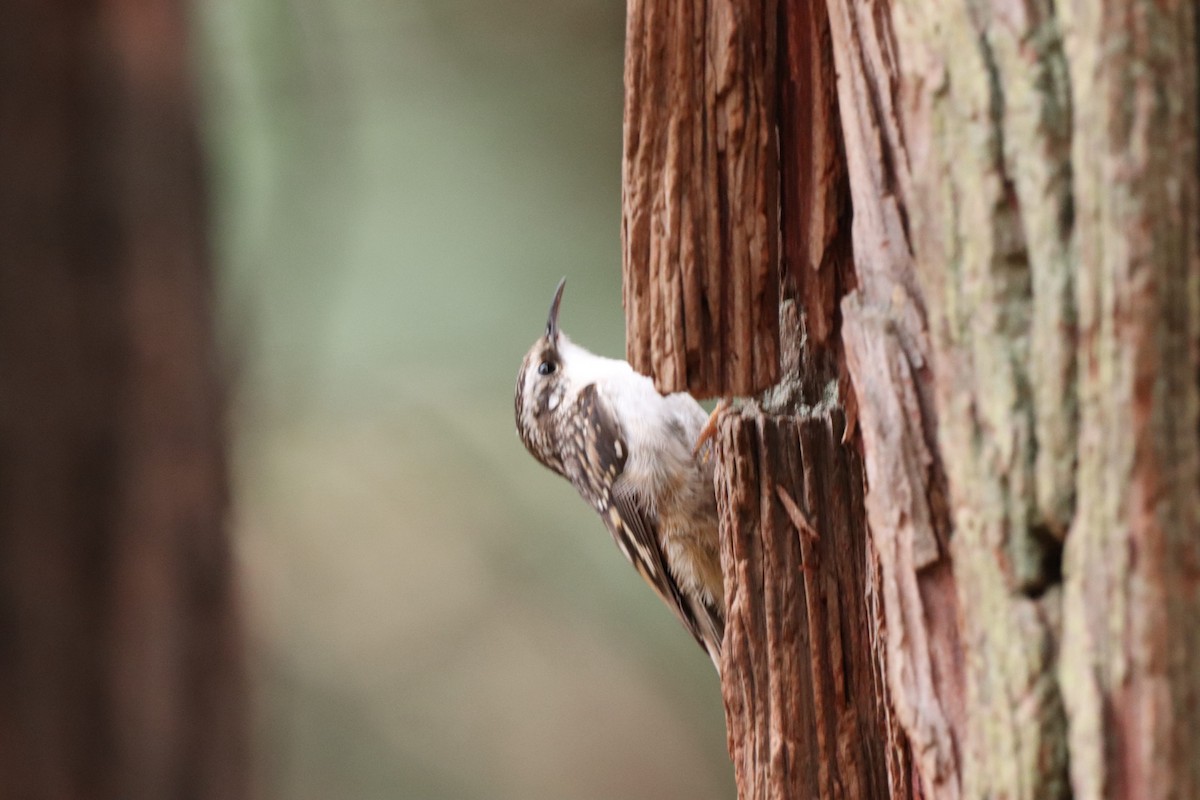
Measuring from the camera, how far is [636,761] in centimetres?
611

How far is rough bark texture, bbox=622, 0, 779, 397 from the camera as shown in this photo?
1950 mm

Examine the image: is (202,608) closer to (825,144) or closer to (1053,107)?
(1053,107)

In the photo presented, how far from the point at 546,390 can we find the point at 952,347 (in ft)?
9.07

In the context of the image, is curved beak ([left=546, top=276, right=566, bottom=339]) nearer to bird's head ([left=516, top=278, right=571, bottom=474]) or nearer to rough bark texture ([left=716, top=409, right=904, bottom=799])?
bird's head ([left=516, top=278, right=571, bottom=474])

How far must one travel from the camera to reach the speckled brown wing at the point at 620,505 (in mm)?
3654

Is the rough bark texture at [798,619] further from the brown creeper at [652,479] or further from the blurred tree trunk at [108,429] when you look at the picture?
the brown creeper at [652,479]

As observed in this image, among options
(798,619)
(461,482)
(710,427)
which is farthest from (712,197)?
(461,482)

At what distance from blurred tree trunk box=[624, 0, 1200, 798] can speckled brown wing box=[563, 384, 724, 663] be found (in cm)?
157

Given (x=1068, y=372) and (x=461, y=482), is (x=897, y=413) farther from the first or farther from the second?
(x=461, y=482)

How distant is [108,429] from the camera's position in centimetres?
94

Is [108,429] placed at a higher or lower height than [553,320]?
lower

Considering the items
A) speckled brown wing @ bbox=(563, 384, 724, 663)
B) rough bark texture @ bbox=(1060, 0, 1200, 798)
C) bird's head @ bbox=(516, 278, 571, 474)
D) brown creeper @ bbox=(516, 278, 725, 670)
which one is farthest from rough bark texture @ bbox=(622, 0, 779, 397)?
bird's head @ bbox=(516, 278, 571, 474)

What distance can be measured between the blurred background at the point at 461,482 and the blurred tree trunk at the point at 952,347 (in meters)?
3.84

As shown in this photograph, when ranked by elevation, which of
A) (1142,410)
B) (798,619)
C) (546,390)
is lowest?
(798,619)
